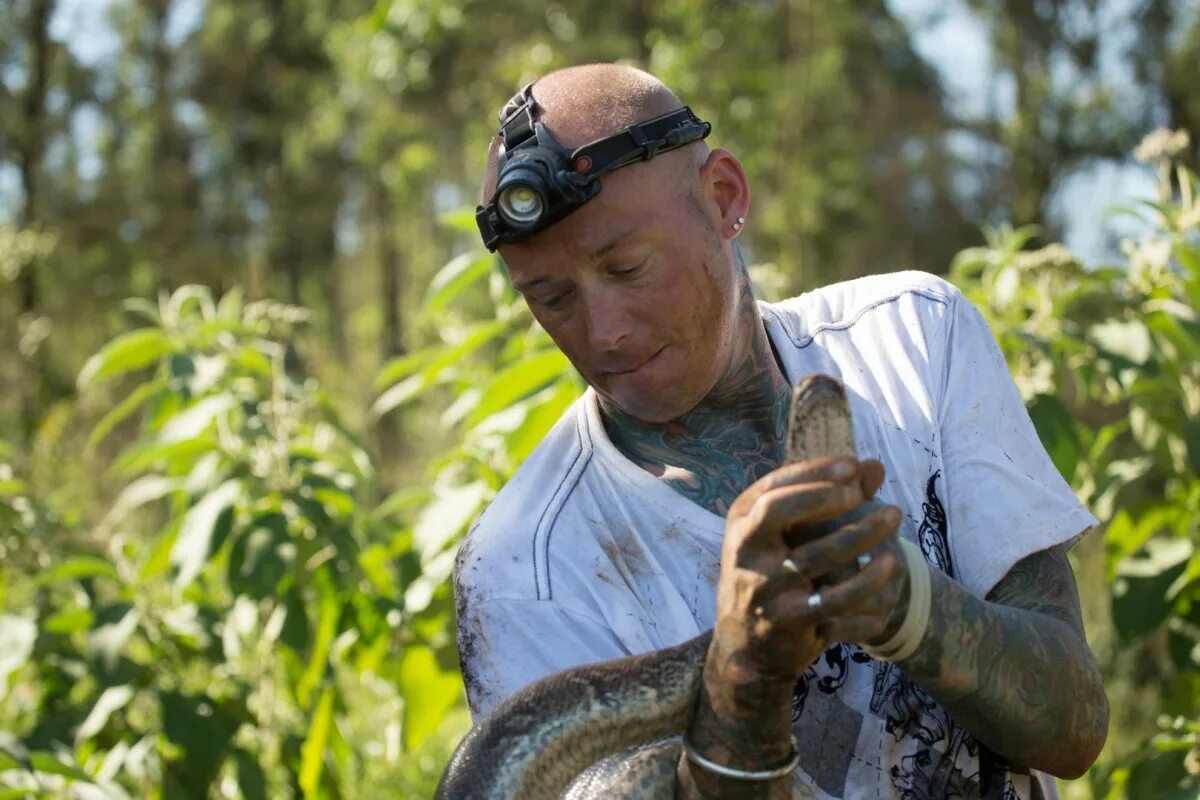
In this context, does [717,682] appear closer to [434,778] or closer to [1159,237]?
[1159,237]

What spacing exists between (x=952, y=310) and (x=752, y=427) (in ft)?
1.34

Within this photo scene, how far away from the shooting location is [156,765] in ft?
13.7

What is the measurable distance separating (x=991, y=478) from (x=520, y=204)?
0.88m

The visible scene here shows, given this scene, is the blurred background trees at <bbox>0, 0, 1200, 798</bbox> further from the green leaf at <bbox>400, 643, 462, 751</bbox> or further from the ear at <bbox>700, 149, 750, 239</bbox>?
the ear at <bbox>700, 149, 750, 239</bbox>

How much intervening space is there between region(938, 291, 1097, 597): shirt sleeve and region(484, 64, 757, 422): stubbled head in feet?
1.29

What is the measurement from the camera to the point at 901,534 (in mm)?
2416

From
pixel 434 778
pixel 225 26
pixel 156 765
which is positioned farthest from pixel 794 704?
pixel 225 26

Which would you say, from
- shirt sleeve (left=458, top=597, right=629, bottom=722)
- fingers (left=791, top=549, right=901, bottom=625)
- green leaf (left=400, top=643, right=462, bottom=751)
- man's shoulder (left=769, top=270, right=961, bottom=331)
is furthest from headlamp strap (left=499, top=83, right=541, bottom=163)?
green leaf (left=400, top=643, right=462, bottom=751)

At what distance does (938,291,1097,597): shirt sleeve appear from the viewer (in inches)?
94.7

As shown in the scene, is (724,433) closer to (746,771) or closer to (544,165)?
(544,165)

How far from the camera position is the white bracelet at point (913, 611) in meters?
1.99

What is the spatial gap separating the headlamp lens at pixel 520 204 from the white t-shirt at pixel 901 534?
433 millimetres

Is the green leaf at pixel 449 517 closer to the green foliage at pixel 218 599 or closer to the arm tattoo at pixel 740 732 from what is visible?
the green foliage at pixel 218 599

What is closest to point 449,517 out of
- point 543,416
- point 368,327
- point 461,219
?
point 543,416
